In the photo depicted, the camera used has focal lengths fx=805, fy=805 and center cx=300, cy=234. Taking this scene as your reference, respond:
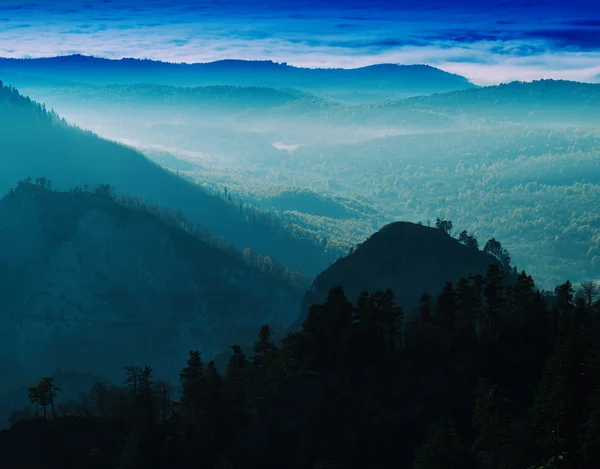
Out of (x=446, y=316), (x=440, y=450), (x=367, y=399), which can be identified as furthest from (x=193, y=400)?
(x=440, y=450)

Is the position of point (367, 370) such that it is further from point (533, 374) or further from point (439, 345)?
point (533, 374)

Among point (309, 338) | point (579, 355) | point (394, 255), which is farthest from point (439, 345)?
point (394, 255)

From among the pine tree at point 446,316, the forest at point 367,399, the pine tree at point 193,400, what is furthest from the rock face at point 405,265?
the pine tree at point 193,400

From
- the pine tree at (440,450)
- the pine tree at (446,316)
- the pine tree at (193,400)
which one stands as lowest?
the pine tree at (193,400)

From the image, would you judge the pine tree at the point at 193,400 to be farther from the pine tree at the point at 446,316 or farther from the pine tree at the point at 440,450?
the pine tree at the point at 440,450

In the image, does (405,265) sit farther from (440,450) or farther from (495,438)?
(440,450)

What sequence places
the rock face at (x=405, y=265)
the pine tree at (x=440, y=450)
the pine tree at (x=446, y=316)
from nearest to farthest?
the pine tree at (x=440, y=450) → the pine tree at (x=446, y=316) → the rock face at (x=405, y=265)

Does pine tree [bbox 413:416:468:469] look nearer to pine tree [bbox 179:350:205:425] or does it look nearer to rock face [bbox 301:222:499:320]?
pine tree [bbox 179:350:205:425]
